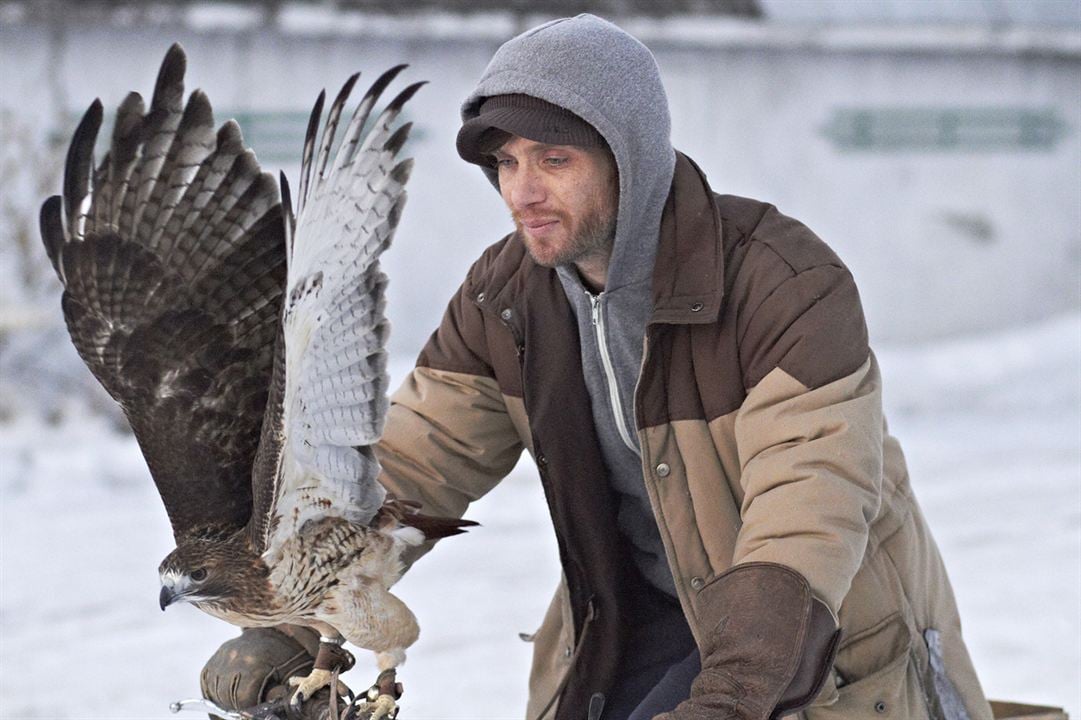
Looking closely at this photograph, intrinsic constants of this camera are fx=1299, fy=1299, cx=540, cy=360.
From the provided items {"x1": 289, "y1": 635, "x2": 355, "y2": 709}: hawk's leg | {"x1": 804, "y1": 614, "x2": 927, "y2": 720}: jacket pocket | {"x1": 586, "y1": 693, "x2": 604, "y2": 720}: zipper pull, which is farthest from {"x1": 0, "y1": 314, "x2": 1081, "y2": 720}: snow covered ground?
{"x1": 804, "y1": 614, "x2": 927, "y2": 720}: jacket pocket

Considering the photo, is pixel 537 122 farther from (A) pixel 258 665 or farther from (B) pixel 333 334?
(A) pixel 258 665

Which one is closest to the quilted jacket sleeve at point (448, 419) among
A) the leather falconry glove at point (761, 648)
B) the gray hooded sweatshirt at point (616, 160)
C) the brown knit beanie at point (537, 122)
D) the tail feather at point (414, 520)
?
the tail feather at point (414, 520)

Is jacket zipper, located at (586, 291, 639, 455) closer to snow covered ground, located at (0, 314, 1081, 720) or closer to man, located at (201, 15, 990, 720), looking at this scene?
man, located at (201, 15, 990, 720)

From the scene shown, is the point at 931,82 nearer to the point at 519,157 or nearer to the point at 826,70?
the point at 826,70

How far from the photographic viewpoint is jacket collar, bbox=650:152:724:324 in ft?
6.34

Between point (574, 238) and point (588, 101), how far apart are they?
223mm

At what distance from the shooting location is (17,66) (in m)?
7.26

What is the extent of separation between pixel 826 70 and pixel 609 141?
7.05 meters

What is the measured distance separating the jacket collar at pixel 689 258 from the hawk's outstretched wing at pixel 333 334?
412mm

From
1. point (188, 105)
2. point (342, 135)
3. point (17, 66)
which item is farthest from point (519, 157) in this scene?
point (17, 66)

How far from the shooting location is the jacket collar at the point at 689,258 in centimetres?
193

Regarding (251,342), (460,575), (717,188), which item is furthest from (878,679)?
(717,188)

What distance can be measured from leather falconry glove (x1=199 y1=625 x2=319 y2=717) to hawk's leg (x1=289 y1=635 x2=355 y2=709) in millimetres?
42

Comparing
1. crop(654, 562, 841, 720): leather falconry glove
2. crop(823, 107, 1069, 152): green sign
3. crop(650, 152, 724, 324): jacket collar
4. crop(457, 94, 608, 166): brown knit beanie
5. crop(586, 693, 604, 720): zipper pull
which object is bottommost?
crop(586, 693, 604, 720): zipper pull
